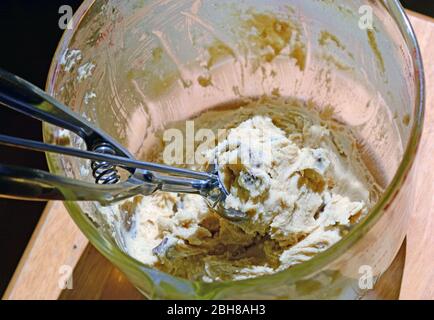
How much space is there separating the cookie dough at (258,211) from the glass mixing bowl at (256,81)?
35 mm

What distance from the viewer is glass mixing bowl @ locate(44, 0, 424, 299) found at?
18.5 inches

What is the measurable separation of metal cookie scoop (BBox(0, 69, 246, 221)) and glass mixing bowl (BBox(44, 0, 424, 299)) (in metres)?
0.04

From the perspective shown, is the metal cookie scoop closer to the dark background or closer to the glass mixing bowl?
the glass mixing bowl

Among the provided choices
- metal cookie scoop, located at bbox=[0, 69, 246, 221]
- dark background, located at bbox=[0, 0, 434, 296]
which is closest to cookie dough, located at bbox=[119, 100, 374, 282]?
metal cookie scoop, located at bbox=[0, 69, 246, 221]

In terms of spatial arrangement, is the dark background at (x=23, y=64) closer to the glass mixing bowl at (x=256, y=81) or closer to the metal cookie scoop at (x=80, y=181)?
the glass mixing bowl at (x=256, y=81)

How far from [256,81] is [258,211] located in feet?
0.58

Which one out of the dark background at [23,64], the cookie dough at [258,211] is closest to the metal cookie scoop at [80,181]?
the cookie dough at [258,211]

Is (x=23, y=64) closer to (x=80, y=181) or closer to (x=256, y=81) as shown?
(x=256, y=81)

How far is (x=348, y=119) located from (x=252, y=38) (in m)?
0.14

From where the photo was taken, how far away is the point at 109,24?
0.62 meters

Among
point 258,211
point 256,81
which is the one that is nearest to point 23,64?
point 256,81

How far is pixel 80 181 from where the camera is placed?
0.47 m
